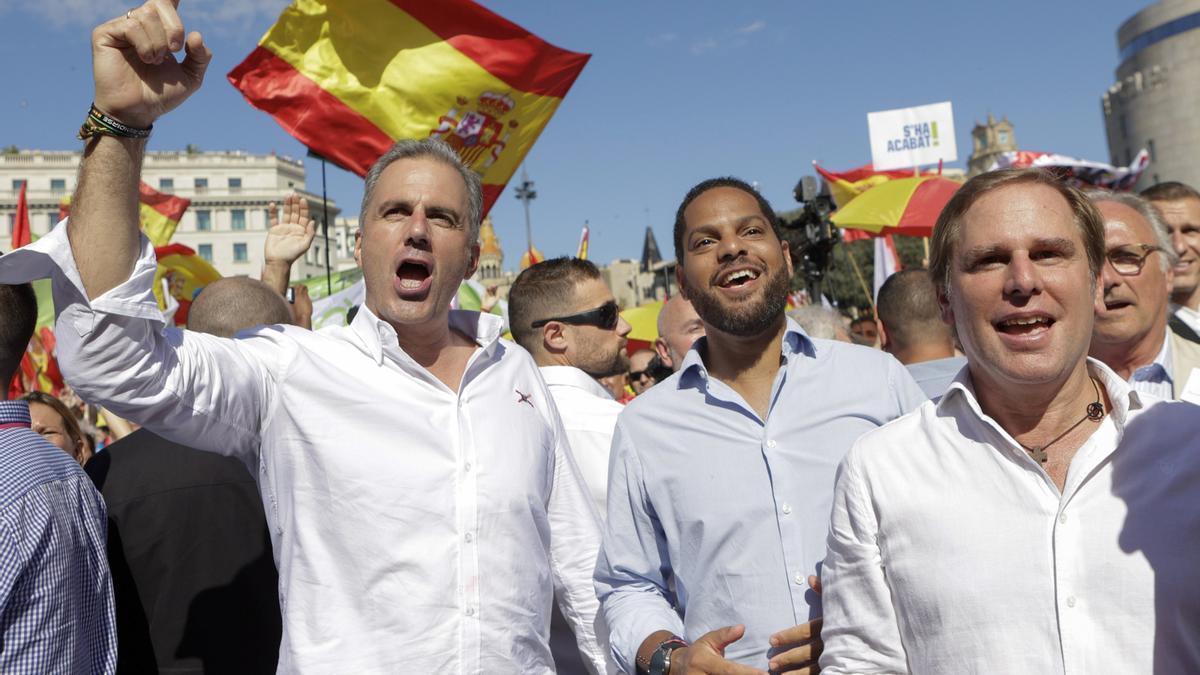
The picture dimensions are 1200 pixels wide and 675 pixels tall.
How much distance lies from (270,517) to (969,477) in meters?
1.68

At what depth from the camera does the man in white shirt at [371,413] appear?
2.04 meters

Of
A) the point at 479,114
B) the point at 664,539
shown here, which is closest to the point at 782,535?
the point at 664,539

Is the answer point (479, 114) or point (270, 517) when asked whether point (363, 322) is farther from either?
point (479, 114)

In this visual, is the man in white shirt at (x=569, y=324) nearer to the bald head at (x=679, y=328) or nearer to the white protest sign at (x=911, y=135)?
the bald head at (x=679, y=328)

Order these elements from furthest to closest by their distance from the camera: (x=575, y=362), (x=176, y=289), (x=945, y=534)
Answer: (x=176, y=289)
(x=575, y=362)
(x=945, y=534)

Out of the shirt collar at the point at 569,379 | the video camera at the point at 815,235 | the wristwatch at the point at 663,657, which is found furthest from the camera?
the video camera at the point at 815,235

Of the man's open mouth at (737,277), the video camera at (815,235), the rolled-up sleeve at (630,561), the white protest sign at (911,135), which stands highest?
the white protest sign at (911,135)

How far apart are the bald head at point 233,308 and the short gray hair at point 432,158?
88 cm

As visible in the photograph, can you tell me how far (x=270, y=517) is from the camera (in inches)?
98.7

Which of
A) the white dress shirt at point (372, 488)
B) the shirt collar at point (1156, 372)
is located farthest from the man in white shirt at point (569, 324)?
the shirt collar at point (1156, 372)

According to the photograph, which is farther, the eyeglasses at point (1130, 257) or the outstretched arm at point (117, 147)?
the eyeglasses at point (1130, 257)

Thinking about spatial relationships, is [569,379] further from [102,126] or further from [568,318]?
[102,126]

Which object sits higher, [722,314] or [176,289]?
[176,289]

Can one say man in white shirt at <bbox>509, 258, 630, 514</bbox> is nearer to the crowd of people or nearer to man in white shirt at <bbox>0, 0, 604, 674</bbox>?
the crowd of people
